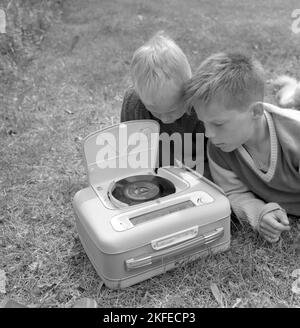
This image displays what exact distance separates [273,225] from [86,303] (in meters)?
0.69

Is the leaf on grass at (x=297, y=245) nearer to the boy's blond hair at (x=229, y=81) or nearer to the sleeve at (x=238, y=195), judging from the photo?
the sleeve at (x=238, y=195)

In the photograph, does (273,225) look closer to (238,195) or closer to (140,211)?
(238,195)

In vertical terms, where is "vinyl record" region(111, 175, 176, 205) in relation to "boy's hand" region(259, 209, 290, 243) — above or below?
above

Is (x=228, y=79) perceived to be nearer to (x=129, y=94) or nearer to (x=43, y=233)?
(x=129, y=94)

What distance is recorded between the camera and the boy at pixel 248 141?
153cm

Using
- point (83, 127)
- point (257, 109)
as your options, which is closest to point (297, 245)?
point (257, 109)

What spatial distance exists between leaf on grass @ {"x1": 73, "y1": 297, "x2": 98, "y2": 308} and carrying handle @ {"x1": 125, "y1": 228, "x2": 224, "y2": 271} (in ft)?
0.50

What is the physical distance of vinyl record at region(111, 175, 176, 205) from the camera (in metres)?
1.53

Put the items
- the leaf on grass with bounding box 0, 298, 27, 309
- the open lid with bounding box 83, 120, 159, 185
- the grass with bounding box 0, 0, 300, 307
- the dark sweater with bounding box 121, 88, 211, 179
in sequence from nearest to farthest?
the leaf on grass with bounding box 0, 298, 27, 309, the grass with bounding box 0, 0, 300, 307, the open lid with bounding box 83, 120, 159, 185, the dark sweater with bounding box 121, 88, 211, 179

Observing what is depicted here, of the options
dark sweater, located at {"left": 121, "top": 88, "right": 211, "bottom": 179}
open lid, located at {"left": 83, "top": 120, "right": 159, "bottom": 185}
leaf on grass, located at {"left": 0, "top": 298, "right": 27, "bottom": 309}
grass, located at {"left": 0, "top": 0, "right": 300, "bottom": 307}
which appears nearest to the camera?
leaf on grass, located at {"left": 0, "top": 298, "right": 27, "bottom": 309}

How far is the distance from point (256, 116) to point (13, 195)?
1.12 metres

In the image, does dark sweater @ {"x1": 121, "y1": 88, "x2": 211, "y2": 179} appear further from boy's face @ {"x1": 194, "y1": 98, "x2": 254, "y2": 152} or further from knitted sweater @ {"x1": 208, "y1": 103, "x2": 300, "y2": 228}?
boy's face @ {"x1": 194, "y1": 98, "x2": 254, "y2": 152}

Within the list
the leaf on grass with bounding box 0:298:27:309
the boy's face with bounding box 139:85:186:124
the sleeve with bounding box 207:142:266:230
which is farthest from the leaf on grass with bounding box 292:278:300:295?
the leaf on grass with bounding box 0:298:27:309

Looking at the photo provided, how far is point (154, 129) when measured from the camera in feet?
5.57
